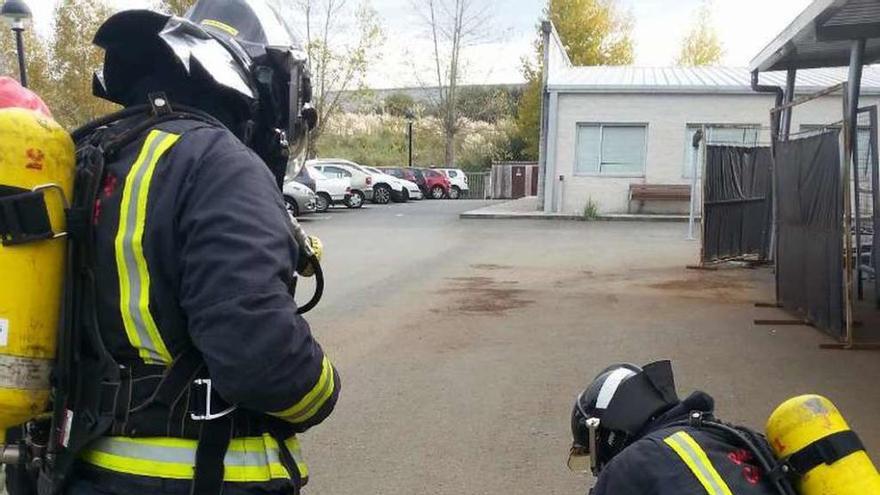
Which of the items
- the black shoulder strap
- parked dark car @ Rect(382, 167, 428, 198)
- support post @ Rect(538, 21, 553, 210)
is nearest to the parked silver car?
support post @ Rect(538, 21, 553, 210)

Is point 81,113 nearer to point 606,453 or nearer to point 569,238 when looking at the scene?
point 569,238

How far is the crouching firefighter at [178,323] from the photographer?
160 cm

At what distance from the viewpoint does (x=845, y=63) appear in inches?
418

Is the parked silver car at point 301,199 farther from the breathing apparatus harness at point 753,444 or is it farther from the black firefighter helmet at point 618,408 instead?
the breathing apparatus harness at point 753,444

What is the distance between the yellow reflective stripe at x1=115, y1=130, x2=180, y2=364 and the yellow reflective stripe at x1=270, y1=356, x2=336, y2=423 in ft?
0.93

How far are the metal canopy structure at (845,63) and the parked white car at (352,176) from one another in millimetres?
17415

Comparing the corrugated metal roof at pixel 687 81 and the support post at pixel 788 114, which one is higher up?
the corrugated metal roof at pixel 687 81

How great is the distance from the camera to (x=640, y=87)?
21.3 meters

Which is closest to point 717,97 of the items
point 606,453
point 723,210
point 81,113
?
point 723,210

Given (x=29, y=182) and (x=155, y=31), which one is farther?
(x=155, y=31)

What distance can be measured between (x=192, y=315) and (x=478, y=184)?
138 ft

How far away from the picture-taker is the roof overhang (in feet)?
Answer: 23.2

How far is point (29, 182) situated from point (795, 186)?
25.1 ft

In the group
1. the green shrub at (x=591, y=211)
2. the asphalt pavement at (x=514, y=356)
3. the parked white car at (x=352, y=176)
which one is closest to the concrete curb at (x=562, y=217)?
the green shrub at (x=591, y=211)
